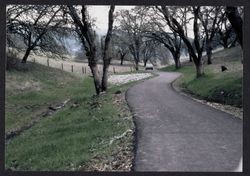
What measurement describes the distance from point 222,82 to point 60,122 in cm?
510

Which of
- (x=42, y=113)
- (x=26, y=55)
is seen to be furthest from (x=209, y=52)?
(x=26, y=55)

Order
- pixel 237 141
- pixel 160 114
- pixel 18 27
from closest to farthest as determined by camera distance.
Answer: pixel 237 141, pixel 160 114, pixel 18 27

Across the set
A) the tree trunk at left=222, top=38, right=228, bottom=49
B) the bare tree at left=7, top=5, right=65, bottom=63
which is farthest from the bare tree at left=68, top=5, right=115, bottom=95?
the tree trunk at left=222, top=38, right=228, bottom=49

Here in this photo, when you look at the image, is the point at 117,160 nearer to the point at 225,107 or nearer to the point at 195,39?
the point at 225,107

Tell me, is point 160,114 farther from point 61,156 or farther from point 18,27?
point 18,27

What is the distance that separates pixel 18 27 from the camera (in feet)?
41.9

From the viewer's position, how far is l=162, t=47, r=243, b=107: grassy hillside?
11508 mm

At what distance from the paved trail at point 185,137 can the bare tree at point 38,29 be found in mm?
3473

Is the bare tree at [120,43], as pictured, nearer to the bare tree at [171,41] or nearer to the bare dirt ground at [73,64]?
the bare dirt ground at [73,64]

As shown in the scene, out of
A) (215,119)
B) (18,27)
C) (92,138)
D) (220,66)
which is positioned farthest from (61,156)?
(220,66)

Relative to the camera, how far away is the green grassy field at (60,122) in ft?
30.0

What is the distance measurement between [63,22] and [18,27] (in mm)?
1624

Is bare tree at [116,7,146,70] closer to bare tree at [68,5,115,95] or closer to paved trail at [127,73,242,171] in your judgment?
bare tree at [68,5,115,95]

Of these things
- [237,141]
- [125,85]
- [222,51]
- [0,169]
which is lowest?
[0,169]
